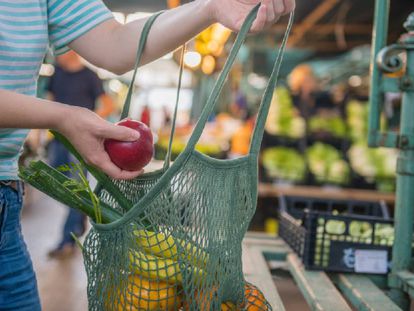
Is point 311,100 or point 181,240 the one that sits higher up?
point 311,100

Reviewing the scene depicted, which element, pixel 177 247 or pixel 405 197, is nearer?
pixel 177 247

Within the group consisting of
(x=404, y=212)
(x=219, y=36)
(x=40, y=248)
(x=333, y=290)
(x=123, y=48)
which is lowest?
(x=40, y=248)

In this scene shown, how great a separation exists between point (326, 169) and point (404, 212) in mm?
2629

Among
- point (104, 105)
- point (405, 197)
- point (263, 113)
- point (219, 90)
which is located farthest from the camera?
point (104, 105)

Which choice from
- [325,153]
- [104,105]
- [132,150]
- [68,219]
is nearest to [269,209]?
[325,153]

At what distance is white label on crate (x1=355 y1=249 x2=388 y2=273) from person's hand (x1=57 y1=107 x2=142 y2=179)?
4.32 ft

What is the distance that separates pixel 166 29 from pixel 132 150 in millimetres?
400

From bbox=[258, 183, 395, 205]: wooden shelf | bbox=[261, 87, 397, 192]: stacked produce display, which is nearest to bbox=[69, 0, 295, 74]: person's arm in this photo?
bbox=[258, 183, 395, 205]: wooden shelf

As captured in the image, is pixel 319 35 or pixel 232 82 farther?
pixel 232 82

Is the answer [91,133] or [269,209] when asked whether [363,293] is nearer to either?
[91,133]

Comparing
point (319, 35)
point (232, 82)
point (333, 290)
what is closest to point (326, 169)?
point (333, 290)

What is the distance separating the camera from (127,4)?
6.98 m

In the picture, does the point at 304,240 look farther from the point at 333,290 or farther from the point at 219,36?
the point at 219,36

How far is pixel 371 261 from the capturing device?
84.5 inches
